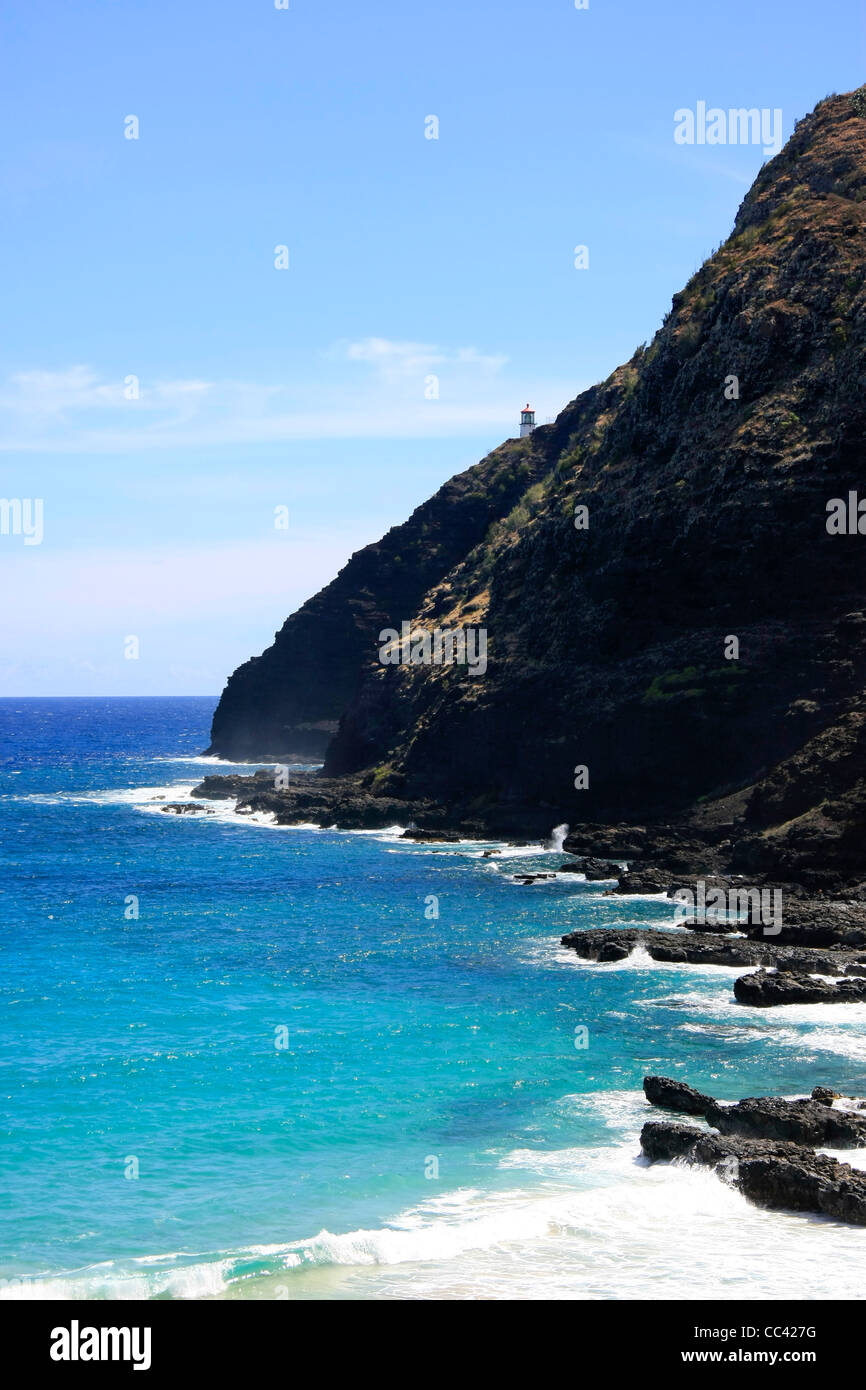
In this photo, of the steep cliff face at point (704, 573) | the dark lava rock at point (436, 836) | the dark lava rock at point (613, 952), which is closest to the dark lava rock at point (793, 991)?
the dark lava rock at point (613, 952)

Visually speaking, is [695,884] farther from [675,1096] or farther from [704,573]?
[675,1096]

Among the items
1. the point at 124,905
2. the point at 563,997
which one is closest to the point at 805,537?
the point at 563,997

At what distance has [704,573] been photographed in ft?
252

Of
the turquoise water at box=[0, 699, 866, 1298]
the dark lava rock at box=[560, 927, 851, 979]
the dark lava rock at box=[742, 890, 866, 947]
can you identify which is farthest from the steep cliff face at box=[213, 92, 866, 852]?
the turquoise water at box=[0, 699, 866, 1298]

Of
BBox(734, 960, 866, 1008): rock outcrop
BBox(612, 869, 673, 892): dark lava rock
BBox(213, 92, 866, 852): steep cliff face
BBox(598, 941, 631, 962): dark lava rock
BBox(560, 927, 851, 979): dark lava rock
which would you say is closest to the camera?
BBox(734, 960, 866, 1008): rock outcrop

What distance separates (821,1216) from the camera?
24.2 m

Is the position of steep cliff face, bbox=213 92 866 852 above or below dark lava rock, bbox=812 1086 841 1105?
above

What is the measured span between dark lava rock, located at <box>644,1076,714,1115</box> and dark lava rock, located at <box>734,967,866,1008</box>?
10.5 metres

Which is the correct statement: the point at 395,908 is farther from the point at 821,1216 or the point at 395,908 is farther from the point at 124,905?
the point at 821,1216

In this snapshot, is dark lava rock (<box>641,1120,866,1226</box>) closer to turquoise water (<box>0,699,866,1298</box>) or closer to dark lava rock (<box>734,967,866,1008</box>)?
turquoise water (<box>0,699,866,1298</box>)

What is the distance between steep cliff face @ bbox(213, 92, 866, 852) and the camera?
71438mm

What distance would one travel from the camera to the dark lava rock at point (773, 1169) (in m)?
24.2

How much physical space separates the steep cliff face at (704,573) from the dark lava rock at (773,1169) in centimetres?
3637

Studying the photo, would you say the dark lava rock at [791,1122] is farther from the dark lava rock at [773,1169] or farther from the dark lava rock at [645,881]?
the dark lava rock at [645,881]
